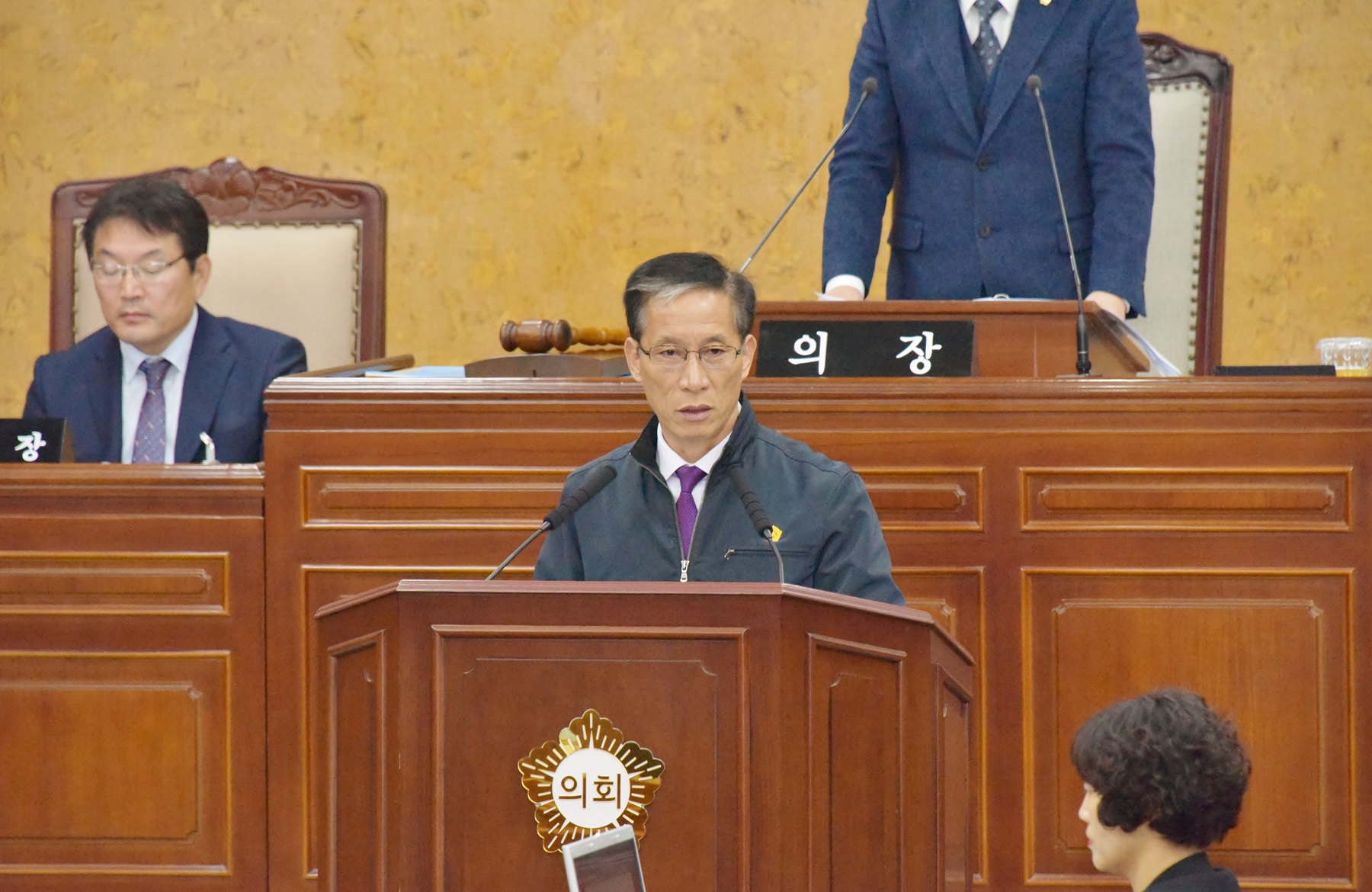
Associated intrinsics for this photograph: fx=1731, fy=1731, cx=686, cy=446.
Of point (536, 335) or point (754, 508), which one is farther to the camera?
point (536, 335)

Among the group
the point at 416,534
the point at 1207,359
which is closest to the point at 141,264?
the point at 416,534

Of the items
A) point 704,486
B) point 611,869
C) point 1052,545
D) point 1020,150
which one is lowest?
point 611,869

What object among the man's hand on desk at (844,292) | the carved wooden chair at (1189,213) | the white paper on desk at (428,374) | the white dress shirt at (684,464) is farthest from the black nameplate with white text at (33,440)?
the carved wooden chair at (1189,213)

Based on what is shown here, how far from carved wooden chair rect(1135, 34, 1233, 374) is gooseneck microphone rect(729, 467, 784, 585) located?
1.93 metres

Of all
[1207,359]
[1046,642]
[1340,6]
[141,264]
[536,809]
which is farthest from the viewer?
[1340,6]

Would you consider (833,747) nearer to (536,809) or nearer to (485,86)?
(536,809)

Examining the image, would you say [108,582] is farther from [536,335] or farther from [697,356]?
[697,356]

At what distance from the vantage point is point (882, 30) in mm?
3375

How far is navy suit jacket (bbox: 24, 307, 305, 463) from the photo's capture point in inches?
126

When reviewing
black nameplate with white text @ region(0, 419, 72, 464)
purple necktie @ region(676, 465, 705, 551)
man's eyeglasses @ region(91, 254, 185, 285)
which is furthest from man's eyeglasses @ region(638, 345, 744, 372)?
man's eyeglasses @ region(91, 254, 185, 285)

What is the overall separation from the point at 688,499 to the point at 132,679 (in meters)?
1.13

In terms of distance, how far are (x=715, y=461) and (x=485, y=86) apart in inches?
114

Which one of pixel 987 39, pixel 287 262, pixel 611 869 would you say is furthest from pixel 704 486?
pixel 287 262

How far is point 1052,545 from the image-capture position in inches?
110
